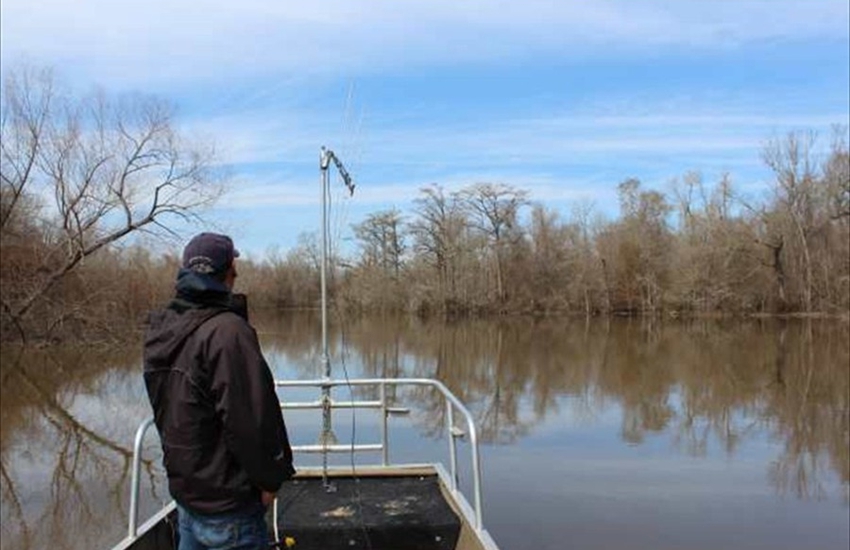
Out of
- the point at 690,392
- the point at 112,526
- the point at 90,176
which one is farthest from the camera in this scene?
the point at 90,176

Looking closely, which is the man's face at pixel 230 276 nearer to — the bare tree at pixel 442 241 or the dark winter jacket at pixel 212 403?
the dark winter jacket at pixel 212 403

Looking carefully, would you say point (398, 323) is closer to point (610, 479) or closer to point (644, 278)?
point (644, 278)

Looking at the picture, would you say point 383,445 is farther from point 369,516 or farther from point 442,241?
point 442,241

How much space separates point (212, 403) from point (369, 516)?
3.21m

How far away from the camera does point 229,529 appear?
3.08 m

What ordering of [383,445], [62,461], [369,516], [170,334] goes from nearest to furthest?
[170,334], [369,516], [383,445], [62,461]

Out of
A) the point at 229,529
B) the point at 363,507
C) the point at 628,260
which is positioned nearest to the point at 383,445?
the point at 363,507

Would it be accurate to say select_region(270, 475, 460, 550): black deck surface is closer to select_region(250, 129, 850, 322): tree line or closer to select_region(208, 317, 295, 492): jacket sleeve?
select_region(208, 317, 295, 492): jacket sleeve

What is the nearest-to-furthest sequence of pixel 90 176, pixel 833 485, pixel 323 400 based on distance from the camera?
1. pixel 323 400
2. pixel 833 485
3. pixel 90 176

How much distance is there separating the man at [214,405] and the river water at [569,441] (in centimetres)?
657

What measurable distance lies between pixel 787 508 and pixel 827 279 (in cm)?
4917

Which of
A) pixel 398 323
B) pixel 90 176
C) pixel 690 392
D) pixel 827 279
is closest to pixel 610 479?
pixel 690 392

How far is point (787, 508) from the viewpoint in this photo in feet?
35.1

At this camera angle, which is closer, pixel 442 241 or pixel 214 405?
pixel 214 405
